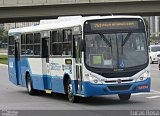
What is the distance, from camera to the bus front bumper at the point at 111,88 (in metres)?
15.0

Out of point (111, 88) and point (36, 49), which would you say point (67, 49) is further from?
point (36, 49)

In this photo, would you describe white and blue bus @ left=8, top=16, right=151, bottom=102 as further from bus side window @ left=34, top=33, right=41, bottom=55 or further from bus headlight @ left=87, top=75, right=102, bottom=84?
bus side window @ left=34, top=33, right=41, bottom=55

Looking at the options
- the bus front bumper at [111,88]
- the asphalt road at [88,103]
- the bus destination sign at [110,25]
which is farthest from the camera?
the bus destination sign at [110,25]

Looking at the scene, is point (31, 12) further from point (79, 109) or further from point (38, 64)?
point (79, 109)

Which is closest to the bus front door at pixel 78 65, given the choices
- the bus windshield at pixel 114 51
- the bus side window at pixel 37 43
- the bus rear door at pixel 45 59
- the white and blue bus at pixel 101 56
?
the white and blue bus at pixel 101 56

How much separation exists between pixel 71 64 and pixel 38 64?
3297mm

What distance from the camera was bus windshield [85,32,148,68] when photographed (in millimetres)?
15219

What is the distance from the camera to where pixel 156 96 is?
1758 cm

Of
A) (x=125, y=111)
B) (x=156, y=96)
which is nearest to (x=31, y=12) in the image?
(x=156, y=96)

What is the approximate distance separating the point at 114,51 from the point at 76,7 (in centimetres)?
4262

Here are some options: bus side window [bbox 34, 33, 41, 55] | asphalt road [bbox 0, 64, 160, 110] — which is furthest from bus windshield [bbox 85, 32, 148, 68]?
bus side window [bbox 34, 33, 41, 55]

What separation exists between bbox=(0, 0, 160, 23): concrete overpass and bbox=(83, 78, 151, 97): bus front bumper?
131 feet

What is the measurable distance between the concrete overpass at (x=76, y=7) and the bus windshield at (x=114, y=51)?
39.6 metres

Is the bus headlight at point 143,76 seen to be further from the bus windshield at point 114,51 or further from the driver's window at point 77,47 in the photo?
the driver's window at point 77,47
